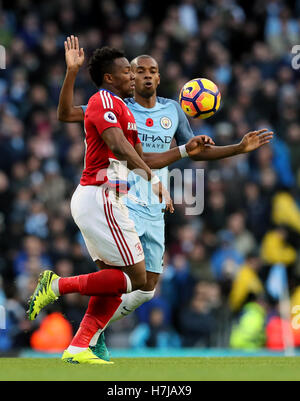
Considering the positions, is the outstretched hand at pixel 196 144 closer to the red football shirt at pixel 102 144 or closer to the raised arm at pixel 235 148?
the raised arm at pixel 235 148

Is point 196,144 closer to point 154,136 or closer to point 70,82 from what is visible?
point 154,136

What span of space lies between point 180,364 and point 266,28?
11.7 m

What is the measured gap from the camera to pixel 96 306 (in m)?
7.02

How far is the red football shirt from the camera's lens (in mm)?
6586

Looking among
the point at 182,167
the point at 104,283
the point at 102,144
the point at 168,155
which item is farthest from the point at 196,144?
the point at 182,167

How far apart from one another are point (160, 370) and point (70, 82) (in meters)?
2.47

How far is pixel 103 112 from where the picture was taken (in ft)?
21.3

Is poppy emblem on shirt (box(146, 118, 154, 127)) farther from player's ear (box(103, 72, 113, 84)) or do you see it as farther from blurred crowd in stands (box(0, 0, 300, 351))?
blurred crowd in stands (box(0, 0, 300, 351))

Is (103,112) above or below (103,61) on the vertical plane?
below

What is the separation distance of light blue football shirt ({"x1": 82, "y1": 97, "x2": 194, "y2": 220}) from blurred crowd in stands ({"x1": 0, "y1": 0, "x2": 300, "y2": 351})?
380 centimetres

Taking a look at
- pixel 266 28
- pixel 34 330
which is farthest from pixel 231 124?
pixel 34 330

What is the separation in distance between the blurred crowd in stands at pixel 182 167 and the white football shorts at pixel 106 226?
4450 millimetres
